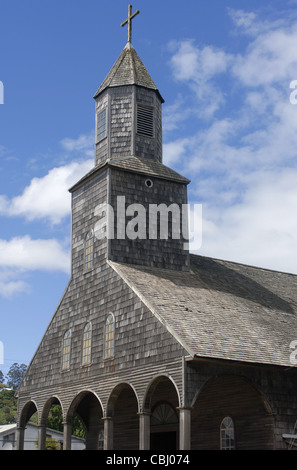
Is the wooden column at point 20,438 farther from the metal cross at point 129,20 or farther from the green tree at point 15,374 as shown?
the green tree at point 15,374

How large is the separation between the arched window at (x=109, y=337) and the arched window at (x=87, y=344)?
1220mm

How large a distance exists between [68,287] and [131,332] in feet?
20.3

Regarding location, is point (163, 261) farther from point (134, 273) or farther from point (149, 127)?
point (149, 127)

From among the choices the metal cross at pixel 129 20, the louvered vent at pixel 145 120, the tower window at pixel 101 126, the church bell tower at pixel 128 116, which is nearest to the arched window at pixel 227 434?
the church bell tower at pixel 128 116

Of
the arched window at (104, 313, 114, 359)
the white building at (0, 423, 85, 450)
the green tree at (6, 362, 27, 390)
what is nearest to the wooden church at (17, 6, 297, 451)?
the arched window at (104, 313, 114, 359)

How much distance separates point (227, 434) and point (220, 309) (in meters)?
4.64

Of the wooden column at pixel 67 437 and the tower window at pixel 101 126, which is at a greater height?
→ the tower window at pixel 101 126

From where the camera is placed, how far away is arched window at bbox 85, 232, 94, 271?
26.4 metres

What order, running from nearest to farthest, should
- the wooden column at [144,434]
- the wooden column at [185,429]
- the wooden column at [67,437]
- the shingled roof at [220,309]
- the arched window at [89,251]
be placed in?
the wooden column at [185,429], the wooden column at [144,434], the shingled roof at [220,309], the wooden column at [67,437], the arched window at [89,251]

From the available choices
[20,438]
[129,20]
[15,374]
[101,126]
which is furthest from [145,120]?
[15,374]

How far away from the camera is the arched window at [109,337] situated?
922 inches

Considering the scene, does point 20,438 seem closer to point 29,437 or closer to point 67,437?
point 67,437

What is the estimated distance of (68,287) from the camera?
27.7 metres
